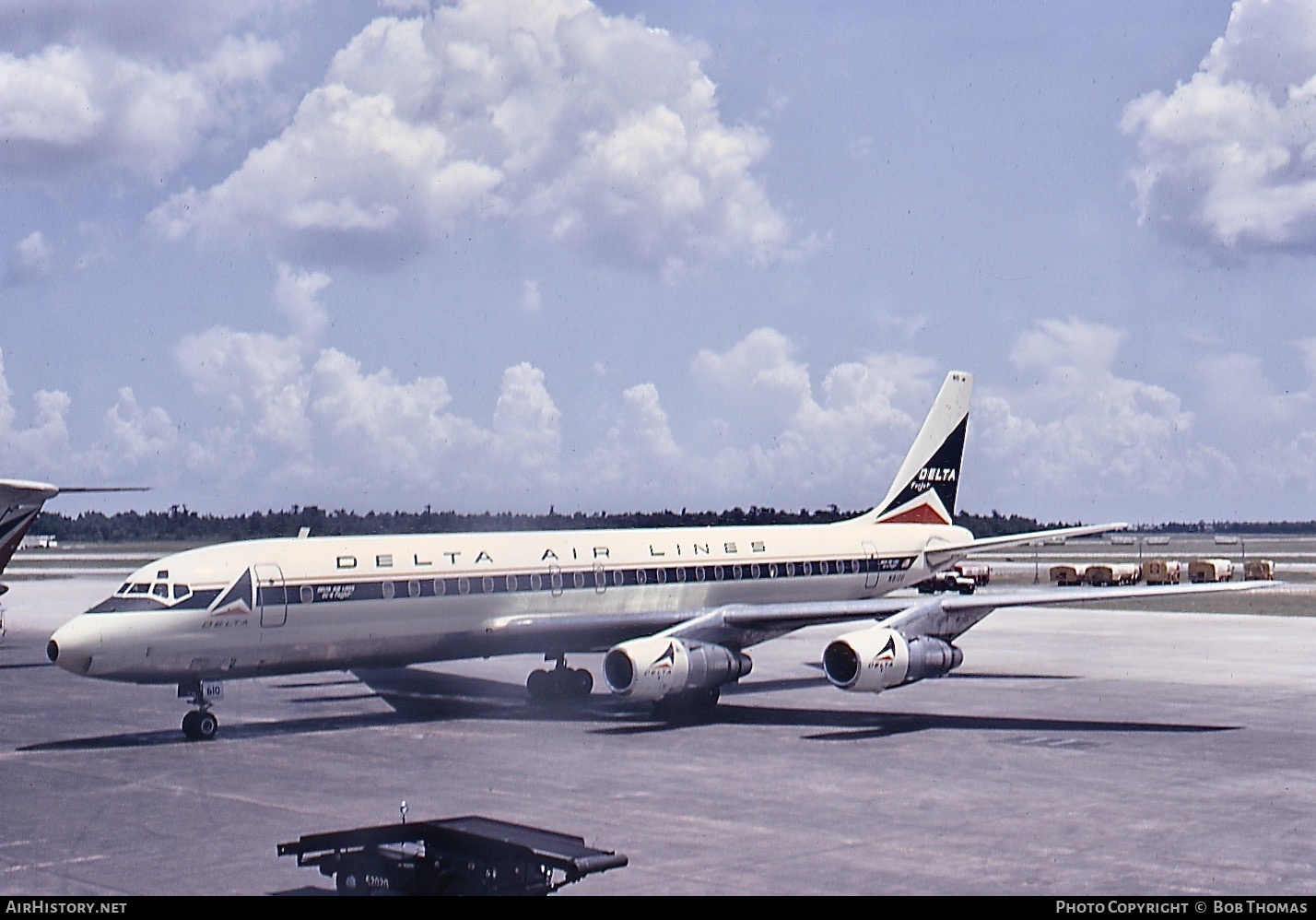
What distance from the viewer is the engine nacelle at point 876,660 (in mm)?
30312

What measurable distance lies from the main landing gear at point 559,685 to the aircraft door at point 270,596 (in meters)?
7.56

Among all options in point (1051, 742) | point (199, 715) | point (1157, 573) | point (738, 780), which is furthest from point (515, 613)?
point (1157, 573)

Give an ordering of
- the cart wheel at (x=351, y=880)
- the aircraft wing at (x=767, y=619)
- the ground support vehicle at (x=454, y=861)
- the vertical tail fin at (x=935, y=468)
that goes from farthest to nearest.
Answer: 1. the vertical tail fin at (x=935, y=468)
2. the aircraft wing at (x=767, y=619)
3. the cart wheel at (x=351, y=880)
4. the ground support vehicle at (x=454, y=861)

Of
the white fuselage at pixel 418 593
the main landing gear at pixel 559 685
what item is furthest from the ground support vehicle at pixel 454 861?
the main landing gear at pixel 559 685

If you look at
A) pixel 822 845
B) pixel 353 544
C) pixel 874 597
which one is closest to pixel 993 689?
pixel 874 597

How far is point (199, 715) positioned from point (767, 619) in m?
12.4

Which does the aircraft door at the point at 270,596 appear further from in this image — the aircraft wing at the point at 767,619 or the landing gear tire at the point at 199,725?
the aircraft wing at the point at 767,619

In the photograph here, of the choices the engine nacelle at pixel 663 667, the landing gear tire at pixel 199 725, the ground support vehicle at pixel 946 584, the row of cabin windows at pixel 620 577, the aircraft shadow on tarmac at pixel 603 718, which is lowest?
the aircraft shadow on tarmac at pixel 603 718

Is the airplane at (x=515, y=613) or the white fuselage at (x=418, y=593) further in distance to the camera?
the airplane at (x=515, y=613)

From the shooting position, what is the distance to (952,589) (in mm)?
77938

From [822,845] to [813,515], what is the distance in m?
68.0

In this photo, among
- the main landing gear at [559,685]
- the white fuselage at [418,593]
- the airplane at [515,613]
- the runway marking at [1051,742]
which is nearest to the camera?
the runway marking at [1051,742]

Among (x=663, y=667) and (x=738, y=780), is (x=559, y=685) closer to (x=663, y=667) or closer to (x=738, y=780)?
(x=663, y=667)

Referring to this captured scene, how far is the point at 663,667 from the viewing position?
30516 mm
